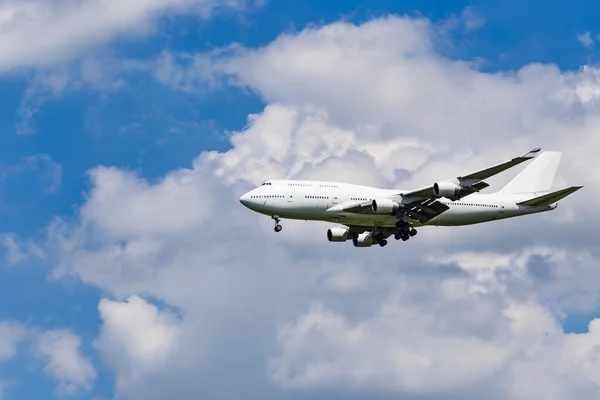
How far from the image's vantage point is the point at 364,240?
10344 cm

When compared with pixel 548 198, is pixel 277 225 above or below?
below

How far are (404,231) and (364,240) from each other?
25.1 ft

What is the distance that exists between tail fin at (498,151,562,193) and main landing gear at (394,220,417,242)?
12359 mm

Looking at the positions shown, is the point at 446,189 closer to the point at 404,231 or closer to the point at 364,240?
the point at 404,231

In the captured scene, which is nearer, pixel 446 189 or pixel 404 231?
pixel 446 189

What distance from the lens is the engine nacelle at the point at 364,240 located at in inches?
4063

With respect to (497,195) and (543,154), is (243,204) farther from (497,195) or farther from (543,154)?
(543,154)

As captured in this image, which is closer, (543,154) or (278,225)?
(278,225)

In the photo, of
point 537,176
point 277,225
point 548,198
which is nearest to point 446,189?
point 548,198

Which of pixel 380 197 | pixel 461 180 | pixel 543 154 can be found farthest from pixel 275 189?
pixel 543 154

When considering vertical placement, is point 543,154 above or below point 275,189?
above

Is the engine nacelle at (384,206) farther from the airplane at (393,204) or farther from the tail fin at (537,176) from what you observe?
the tail fin at (537,176)

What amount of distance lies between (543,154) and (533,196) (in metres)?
8.74

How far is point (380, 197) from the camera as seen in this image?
310 ft
